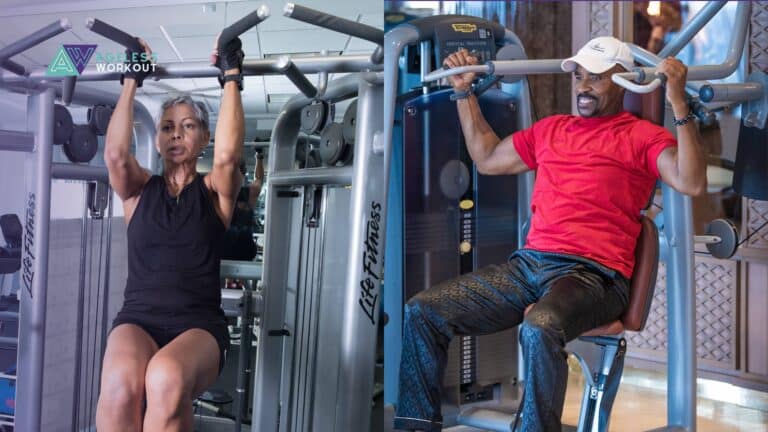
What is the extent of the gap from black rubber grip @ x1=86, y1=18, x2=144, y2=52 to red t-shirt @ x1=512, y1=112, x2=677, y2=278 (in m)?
1.25

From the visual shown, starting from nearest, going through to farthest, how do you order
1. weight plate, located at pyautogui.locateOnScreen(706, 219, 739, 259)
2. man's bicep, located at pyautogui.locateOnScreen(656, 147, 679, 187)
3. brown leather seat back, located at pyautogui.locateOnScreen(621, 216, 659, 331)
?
man's bicep, located at pyautogui.locateOnScreen(656, 147, 679, 187), brown leather seat back, located at pyautogui.locateOnScreen(621, 216, 659, 331), weight plate, located at pyautogui.locateOnScreen(706, 219, 739, 259)

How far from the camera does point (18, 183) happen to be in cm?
215

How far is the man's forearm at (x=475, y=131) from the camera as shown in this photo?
240cm

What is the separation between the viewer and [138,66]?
6.70 feet

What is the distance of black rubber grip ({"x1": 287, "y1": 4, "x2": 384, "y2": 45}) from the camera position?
6.25 feet

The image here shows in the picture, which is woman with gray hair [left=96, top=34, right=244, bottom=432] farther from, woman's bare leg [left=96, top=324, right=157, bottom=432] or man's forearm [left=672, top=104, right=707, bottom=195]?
man's forearm [left=672, top=104, right=707, bottom=195]

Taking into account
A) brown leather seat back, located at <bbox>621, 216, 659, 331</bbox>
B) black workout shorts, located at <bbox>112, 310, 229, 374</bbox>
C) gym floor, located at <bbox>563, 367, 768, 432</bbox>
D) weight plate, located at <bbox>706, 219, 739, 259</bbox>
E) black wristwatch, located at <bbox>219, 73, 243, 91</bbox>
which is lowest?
gym floor, located at <bbox>563, 367, 768, 432</bbox>

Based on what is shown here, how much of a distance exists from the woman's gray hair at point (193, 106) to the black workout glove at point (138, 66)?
0.10m

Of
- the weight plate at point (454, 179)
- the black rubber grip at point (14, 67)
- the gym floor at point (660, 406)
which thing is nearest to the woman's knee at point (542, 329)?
the weight plate at point (454, 179)

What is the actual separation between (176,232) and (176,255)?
0.20ft

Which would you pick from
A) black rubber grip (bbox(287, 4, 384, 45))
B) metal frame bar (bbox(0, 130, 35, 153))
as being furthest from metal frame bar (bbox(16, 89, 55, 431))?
black rubber grip (bbox(287, 4, 384, 45))

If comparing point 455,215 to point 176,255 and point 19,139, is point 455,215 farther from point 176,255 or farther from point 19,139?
point 19,139

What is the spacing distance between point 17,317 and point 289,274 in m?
0.79

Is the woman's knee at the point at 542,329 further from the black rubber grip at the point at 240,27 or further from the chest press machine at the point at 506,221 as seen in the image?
the black rubber grip at the point at 240,27
